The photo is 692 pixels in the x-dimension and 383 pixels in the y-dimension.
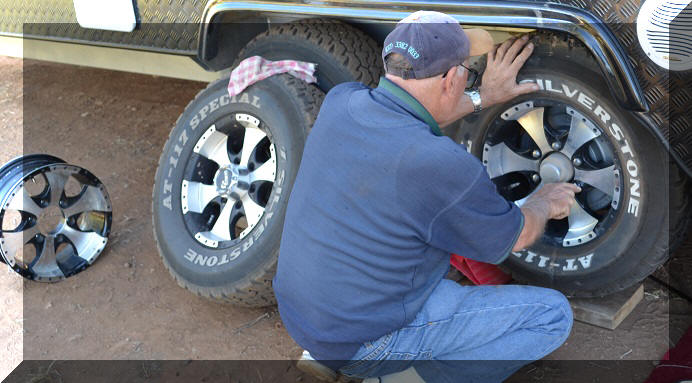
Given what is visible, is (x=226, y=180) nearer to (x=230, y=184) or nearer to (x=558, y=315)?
(x=230, y=184)

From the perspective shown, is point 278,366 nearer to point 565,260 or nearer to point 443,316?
point 443,316

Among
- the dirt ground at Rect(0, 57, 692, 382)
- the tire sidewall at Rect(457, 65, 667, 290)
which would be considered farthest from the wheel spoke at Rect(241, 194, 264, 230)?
the tire sidewall at Rect(457, 65, 667, 290)

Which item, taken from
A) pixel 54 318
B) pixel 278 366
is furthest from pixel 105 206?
pixel 278 366

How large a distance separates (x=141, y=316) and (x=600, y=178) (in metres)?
2.34

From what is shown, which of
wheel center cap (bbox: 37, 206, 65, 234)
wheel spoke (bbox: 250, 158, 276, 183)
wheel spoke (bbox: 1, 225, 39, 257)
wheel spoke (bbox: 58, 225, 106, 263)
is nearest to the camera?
wheel spoke (bbox: 250, 158, 276, 183)

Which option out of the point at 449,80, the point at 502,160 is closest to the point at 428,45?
the point at 449,80

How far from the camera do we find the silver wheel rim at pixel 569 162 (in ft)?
10.6

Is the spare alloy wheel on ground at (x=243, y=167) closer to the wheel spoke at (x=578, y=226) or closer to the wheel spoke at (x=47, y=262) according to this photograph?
the wheel spoke at (x=47, y=262)

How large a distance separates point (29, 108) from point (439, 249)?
16.7 ft

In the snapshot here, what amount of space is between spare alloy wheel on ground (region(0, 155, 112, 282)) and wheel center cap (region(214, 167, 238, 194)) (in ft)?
2.93

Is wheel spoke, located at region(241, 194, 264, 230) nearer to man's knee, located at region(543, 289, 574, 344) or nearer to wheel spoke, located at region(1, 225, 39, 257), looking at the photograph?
wheel spoke, located at region(1, 225, 39, 257)

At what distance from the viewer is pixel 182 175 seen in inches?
163

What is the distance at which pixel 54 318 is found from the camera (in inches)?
161

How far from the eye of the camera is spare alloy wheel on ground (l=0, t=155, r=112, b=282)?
166 inches
